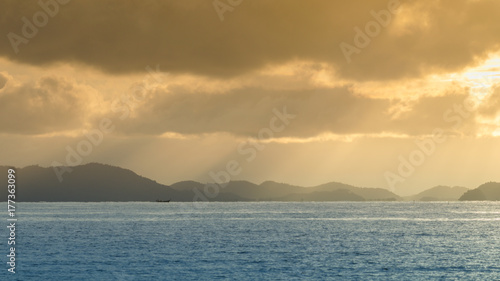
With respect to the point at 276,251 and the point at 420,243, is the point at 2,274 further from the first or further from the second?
the point at 420,243

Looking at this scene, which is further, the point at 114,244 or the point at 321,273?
the point at 114,244

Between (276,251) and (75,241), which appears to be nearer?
(276,251)

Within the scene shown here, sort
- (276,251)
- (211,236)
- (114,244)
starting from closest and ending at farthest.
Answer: (276,251) < (114,244) < (211,236)

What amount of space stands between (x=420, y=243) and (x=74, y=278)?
9141 centimetres

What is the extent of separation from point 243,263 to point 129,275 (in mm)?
22002

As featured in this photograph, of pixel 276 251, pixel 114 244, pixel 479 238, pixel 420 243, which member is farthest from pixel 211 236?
pixel 479 238

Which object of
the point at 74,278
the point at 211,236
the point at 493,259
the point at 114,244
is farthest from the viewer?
the point at 211,236

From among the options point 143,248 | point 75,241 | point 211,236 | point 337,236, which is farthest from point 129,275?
point 337,236

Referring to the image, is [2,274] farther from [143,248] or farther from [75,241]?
[75,241]

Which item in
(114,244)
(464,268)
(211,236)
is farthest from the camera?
(211,236)

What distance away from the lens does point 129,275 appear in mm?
94938

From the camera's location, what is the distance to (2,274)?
92.8m

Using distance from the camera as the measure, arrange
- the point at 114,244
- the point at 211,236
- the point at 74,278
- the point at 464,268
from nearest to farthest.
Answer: the point at 74,278
the point at 464,268
the point at 114,244
the point at 211,236

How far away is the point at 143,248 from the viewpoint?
440 ft
